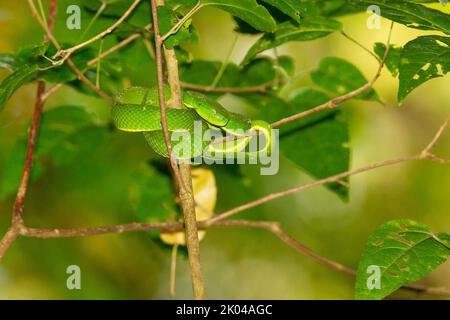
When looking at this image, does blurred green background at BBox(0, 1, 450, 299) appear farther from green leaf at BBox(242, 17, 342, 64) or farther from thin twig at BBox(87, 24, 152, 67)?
green leaf at BBox(242, 17, 342, 64)

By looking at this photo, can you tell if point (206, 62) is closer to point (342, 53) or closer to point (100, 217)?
point (100, 217)

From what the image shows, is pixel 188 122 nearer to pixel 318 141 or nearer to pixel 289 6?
pixel 289 6

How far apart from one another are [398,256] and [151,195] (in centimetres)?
158

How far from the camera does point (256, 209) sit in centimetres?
438

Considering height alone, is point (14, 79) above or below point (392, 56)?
below

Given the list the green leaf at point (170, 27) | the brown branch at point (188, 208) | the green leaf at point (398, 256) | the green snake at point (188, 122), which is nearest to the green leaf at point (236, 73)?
the green snake at point (188, 122)

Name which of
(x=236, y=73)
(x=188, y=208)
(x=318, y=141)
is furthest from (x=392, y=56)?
(x=188, y=208)

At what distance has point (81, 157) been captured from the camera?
3.35 meters

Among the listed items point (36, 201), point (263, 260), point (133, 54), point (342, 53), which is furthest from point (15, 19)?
point (263, 260)

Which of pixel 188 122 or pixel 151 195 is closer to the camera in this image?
pixel 188 122

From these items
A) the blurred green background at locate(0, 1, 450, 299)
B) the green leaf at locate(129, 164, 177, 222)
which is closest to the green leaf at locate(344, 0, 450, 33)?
the green leaf at locate(129, 164, 177, 222)

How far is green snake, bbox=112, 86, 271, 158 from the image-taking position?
1.92 metres

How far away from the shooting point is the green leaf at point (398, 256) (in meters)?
1.60

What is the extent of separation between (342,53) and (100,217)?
2588 millimetres
